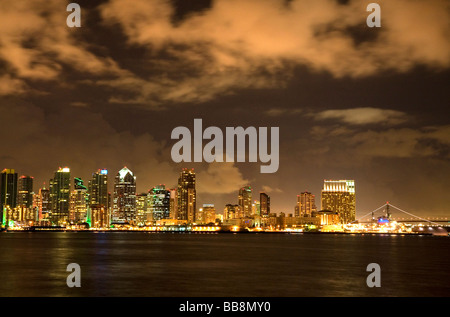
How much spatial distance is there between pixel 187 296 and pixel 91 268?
27993 mm

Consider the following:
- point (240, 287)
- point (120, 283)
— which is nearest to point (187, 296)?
point (240, 287)

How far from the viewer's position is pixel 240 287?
165 ft

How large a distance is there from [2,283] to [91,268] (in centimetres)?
1696

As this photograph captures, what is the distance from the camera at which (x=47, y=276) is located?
58.9 m
